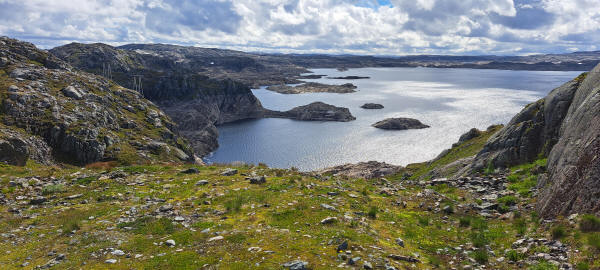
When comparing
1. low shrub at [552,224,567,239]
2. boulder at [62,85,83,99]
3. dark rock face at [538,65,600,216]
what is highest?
boulder at [62,85,83,99]

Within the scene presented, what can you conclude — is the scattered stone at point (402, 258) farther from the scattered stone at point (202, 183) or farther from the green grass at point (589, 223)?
the scattered stone at point (202, 183)

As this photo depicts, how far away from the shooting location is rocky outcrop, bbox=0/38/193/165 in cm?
5493

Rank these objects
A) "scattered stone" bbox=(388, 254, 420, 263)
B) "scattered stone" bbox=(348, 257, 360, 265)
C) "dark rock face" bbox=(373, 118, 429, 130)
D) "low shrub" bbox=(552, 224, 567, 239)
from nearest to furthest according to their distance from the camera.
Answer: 1. "scattered stone" bbox=(348, 257, 360, 265)
2. "scattered stone" bbox=(388, 254, 420, 263)
3. "low shrub" bbox=(552, 224, 567, 239)
4. "dark rock face" bbox=(373, 118, 429, 130)

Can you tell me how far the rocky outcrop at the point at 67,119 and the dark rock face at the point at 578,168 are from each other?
169 feet

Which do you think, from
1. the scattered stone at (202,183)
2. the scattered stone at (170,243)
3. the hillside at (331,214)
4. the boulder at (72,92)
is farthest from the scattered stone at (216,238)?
the boulder at (72,92)

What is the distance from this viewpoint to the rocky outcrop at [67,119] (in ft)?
180

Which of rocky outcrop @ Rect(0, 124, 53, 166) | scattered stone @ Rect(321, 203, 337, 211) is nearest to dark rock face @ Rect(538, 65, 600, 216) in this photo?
scattered stone @ Rect(321, 203, 337, 211)

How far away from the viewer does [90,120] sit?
68.4 metres

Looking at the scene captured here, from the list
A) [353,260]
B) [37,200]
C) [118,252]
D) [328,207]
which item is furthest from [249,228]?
[37,200]

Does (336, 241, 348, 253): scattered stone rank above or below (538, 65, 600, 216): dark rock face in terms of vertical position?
below

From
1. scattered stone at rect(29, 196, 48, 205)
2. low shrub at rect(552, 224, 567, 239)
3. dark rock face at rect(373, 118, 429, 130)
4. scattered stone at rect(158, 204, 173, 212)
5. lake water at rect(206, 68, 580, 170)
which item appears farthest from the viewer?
dark rock face at rect(373, 118, 429, 130)

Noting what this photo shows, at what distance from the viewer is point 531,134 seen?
27.7m

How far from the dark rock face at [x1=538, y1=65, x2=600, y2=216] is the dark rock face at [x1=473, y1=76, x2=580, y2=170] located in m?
5.77

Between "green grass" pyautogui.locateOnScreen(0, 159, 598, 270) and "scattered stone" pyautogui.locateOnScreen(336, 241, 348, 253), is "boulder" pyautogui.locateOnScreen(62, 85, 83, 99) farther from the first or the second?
"scattered stone" pyautogui.locateOnScreen(336, 241, 348, 253)
